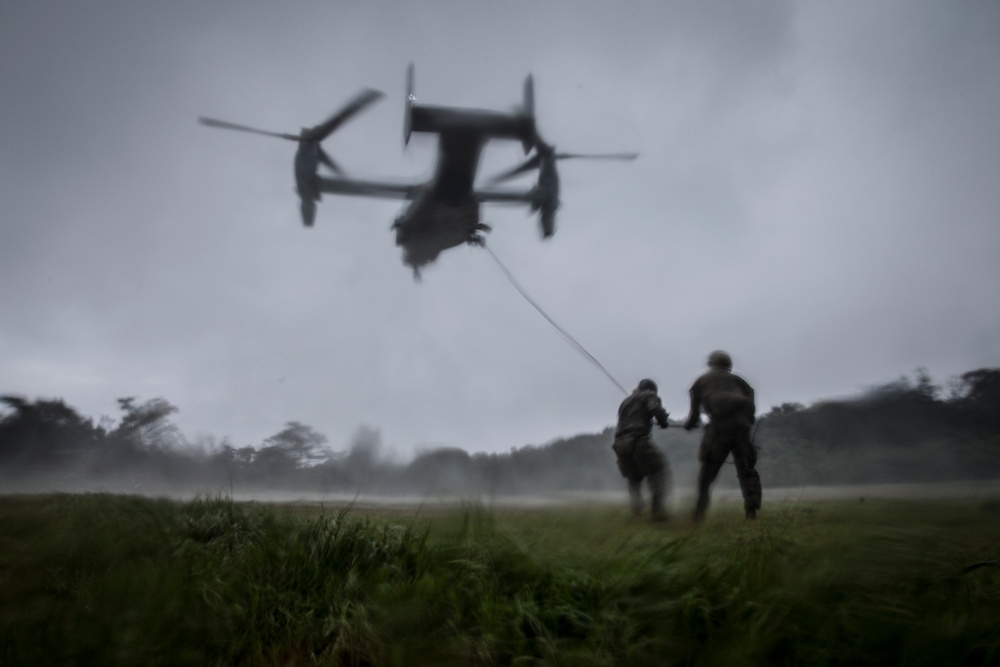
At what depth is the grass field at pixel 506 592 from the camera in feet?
8.27

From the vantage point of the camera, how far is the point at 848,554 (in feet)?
9.70

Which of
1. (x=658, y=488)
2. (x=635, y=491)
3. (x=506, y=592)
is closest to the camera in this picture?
(x=506, y=592)

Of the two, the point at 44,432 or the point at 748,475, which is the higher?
the point at 44,432

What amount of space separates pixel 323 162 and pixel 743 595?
10293mm

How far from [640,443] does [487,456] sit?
81.7 inches

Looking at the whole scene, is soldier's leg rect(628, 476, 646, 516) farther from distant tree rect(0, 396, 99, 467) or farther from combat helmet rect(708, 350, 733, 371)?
distant tree rect(0, 396, 99, 467)

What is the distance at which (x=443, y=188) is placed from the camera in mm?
10336

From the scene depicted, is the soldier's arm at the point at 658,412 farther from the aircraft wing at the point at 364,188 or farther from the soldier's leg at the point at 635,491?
the aircraft wing at the point at 364,188

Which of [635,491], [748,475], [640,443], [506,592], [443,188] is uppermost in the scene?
[443,188]

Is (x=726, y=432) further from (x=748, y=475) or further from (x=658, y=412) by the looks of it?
(x=658, y=412)

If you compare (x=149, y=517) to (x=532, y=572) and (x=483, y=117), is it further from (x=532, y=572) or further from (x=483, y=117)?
(x=483, y=117)

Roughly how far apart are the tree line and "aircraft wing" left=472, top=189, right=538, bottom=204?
15.4 feet

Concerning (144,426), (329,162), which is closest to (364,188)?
(329,162)

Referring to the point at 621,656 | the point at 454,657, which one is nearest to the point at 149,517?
the point at 454,657
